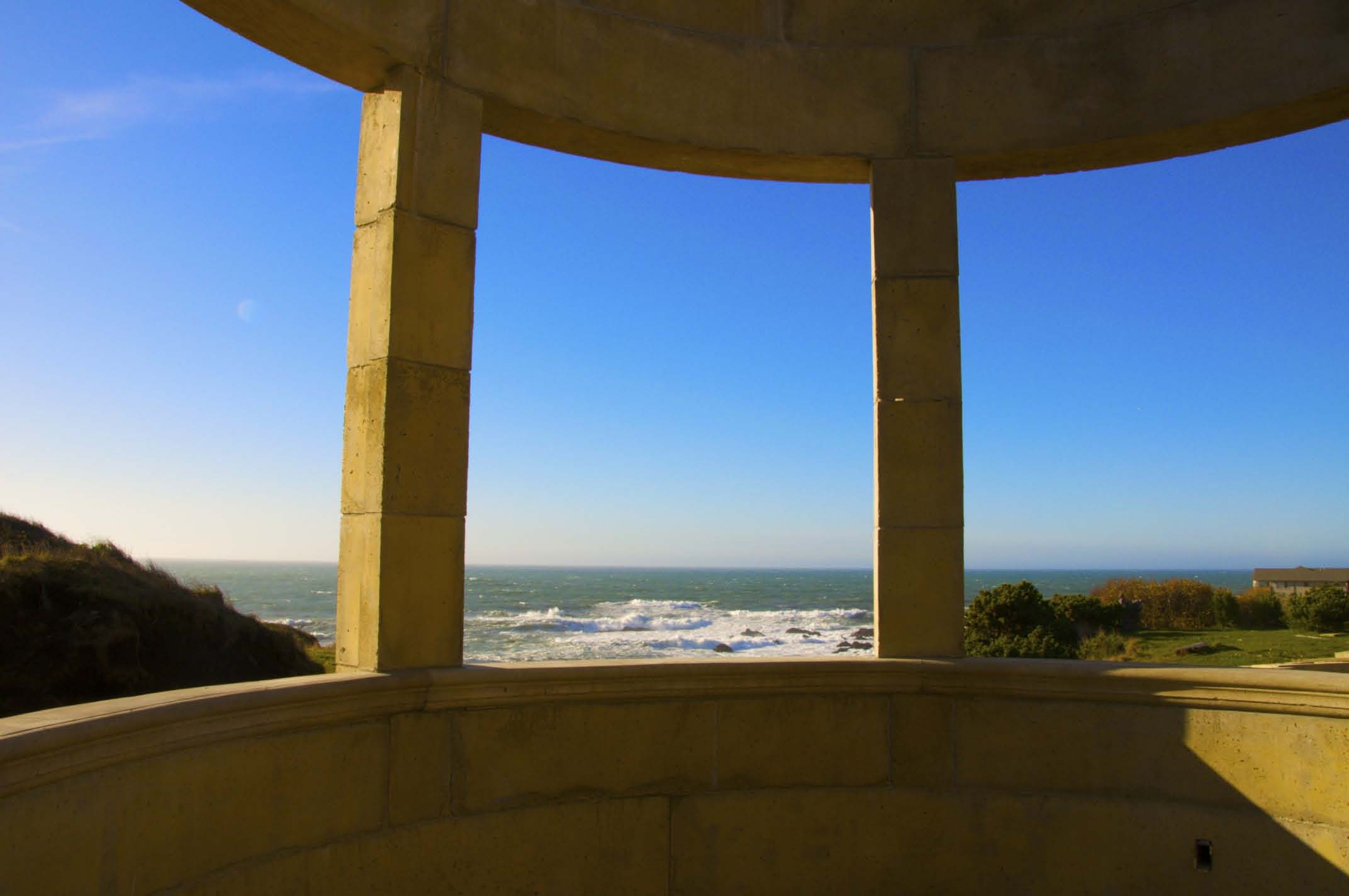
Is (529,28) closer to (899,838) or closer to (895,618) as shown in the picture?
(895,618)

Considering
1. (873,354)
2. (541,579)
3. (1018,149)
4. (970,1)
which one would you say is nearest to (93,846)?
(873,354)

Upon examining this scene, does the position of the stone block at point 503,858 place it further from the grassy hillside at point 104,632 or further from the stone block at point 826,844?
the grassy hillside at point 104,632

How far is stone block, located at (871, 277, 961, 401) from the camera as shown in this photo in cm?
663

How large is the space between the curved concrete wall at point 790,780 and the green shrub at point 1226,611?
4177 centimetres

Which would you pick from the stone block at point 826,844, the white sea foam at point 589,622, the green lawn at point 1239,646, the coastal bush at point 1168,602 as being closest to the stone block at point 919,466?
the stone block at point 826,844

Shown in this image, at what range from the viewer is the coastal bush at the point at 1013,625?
28000mm

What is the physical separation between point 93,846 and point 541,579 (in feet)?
446

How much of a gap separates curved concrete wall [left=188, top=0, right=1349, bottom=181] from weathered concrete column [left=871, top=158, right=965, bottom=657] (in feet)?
1.46

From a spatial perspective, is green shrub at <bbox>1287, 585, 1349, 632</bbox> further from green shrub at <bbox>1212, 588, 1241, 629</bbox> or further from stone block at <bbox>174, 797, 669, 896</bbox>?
stone block at <bbox>174, 797, 669, 896</bbox>

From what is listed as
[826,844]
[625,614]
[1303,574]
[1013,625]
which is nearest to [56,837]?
[826,844]

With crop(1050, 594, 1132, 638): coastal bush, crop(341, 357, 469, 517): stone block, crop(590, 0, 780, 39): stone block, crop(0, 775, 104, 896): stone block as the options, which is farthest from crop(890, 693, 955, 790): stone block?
crop(1050, 594, 1132, 638): coastal bush

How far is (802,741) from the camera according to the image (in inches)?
239

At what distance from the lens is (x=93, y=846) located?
359 centimetres

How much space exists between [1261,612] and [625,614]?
4623 cm
